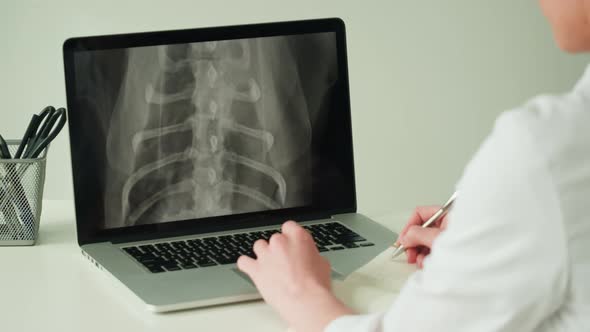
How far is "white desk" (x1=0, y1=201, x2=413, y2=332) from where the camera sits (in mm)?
1133

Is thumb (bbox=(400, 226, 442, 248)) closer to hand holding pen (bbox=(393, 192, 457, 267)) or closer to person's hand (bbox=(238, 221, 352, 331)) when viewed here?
hand holding pen (bbox=(393, 192, 457, 267))

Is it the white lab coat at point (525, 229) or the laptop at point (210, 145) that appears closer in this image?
the white lab coat at point (525, 229)

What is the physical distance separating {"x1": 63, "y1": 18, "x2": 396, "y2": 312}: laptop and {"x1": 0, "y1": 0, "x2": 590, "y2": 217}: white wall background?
1.82 metres

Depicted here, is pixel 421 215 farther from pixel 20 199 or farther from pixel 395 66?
pixel 395 66

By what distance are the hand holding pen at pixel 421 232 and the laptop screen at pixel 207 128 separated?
0.18m

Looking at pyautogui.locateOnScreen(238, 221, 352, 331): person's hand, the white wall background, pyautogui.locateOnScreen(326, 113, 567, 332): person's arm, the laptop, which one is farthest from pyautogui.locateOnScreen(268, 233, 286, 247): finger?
the white wall background

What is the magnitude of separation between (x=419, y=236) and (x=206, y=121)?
1.22 ft

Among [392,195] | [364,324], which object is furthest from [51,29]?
[364,324]

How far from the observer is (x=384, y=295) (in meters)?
1.21

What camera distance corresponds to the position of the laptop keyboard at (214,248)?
4.33ft

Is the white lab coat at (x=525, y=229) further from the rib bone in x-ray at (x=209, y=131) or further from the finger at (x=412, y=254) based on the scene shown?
the rib bone in x-ray at (x=209, y=131)


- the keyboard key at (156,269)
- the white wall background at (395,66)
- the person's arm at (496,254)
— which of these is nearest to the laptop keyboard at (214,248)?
the keyboard key at (156,269)

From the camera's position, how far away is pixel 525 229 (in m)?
0.75

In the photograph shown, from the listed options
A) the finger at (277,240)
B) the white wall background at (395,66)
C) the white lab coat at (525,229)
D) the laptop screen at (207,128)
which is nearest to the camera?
the white lab coat at (525,229)
